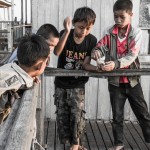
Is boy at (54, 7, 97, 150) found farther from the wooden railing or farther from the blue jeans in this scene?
the wooden railing

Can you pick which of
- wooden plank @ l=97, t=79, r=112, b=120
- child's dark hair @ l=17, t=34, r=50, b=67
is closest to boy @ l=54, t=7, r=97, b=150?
child's dark hair @ l=17, t=34, r=50, b=67

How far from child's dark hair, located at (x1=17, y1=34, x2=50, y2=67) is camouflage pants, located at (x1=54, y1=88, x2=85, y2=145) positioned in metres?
1.63

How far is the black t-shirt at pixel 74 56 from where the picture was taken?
388 centimetres

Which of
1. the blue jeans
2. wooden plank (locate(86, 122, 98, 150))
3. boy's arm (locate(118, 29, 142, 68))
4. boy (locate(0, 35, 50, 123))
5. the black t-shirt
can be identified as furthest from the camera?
wooden plank (locate(86, 122, 98, 150))

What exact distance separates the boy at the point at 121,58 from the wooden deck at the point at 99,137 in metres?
0.39

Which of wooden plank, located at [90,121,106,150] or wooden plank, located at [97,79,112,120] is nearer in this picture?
wooden plank, located at [90,121,106,150]

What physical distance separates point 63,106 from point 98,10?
6.74ft

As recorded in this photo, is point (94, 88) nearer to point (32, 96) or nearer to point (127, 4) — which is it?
point (127, 4)

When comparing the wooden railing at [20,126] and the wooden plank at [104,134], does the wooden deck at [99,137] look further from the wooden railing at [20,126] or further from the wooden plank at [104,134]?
the wooden railing at [20,126]

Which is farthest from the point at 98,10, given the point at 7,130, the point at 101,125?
the point at 7,130

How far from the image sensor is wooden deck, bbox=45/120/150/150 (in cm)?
451

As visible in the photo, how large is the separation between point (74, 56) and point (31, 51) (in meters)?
1.61

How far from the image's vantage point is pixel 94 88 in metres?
5.79

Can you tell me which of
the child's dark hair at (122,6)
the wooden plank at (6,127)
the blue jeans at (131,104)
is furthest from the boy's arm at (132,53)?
the wooden plank at (6,127)
